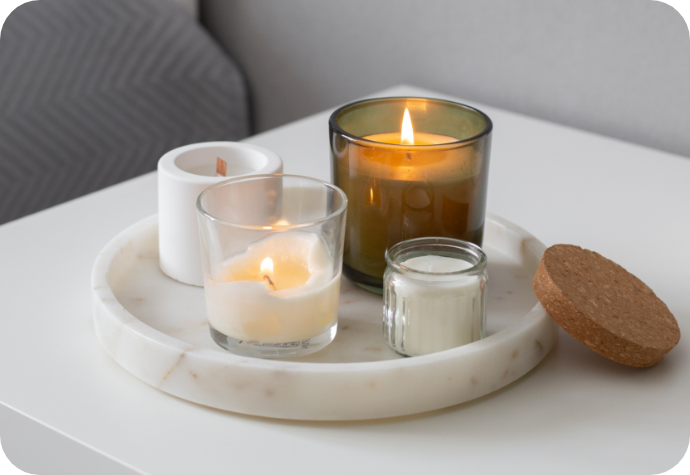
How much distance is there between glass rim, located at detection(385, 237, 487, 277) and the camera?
49cm

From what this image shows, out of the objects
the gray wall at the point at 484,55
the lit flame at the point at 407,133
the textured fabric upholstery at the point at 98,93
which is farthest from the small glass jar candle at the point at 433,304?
the textured fabric upholstery at the point at 98,93

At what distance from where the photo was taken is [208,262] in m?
0.50

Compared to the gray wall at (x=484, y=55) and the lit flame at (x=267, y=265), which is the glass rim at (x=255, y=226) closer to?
the lit flame at (x=267, y=265)

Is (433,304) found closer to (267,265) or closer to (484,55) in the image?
(267,265)

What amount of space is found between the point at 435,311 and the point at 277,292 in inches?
4.3

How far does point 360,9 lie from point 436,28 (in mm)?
192

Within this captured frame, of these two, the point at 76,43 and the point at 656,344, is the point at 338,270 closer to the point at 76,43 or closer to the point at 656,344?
the point at 656,344

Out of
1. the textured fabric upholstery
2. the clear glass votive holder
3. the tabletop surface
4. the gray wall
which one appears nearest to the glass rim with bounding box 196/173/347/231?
the clear glass votive holder

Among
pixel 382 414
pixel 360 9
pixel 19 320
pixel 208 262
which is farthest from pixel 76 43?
pixel 382 414

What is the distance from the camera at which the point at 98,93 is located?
4.80 ft

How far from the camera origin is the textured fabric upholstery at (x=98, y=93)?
136 centimetres

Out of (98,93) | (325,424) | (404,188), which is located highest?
(404,188)

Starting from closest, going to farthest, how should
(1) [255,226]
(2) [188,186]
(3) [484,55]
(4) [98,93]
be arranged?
(1) [255,226]
(2) [188,186]
(3) [484,55]
(4) [98,93]

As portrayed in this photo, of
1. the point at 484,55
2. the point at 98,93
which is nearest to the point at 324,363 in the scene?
the point at 484,55
